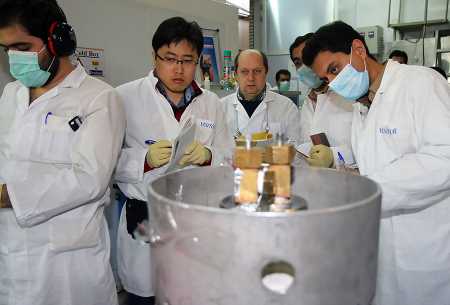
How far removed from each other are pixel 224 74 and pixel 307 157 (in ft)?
4.78

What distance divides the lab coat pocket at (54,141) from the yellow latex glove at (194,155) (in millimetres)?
364

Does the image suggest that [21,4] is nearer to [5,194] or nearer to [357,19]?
[5,194]

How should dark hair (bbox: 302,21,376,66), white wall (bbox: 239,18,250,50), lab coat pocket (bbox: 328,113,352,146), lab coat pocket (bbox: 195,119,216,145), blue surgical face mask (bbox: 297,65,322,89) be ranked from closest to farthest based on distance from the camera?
1. dark hair (bbox: 302,21,376,66)
2. lab coat pocket (bbox: 195,119,216,145)
3. lab coat pocket (bbox: 328,113,352,146)
4. blue surgical face mask (bbox: 297,65,322,89)
5. white wall (bbox: 239,18,250,50)

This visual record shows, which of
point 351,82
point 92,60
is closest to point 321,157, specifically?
point 351,82

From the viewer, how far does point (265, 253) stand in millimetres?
505

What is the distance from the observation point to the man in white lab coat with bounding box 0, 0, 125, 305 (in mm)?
1096

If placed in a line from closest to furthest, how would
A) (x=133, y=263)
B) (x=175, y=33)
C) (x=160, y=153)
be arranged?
(x=160, y=153) < (x=175, y=33) < (x=133, y=263)

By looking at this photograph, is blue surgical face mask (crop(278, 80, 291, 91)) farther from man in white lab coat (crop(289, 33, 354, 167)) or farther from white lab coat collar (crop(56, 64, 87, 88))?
white lab coat collar (crop(56, 64, 87, 88))

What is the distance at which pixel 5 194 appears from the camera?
1.07 metres

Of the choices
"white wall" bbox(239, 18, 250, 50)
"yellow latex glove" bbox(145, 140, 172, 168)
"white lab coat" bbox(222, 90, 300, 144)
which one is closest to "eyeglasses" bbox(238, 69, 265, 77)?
"white lab coat" bbox(222, 90, 300, 144)

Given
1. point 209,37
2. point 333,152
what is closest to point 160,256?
point 333,152

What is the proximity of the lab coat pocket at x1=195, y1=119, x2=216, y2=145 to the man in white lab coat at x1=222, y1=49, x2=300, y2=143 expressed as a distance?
2.36ft

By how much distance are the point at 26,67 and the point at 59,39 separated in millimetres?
128

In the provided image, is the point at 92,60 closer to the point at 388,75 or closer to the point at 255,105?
the point at 255,105
